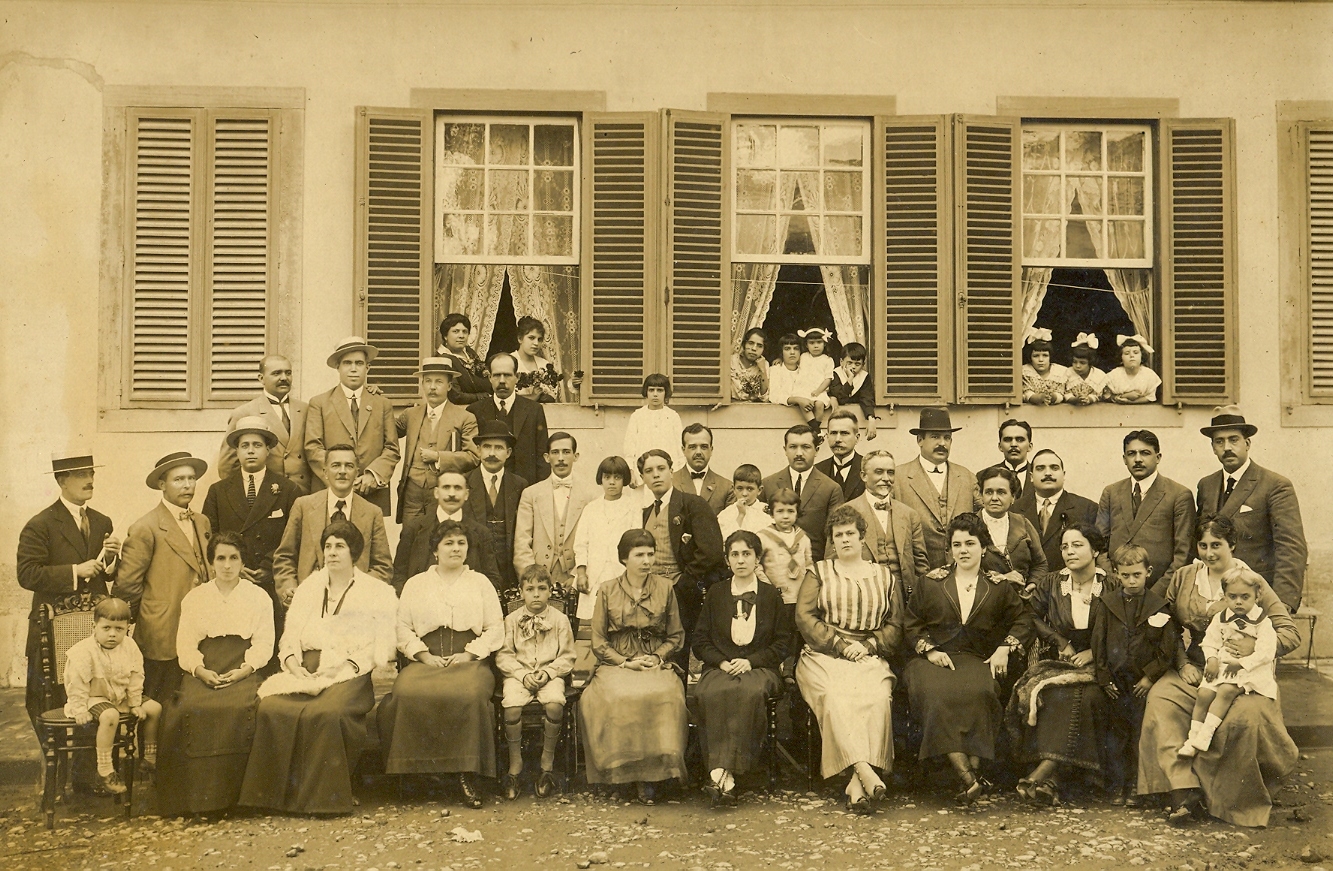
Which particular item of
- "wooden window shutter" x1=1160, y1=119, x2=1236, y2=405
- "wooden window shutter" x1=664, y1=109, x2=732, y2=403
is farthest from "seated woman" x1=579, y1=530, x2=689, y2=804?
"wooden window shutter" x1=1160, y1=119, x2=1236, y2=405

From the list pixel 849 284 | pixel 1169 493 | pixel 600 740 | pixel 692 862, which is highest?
pixel 849 284

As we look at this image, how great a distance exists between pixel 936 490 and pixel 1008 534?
49 cm

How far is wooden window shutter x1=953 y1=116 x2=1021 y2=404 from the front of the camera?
6.68m

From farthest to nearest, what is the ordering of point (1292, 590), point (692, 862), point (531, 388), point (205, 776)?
1. point (531, 388)
2. point (1292, 590)
3. point (205, 776)
4. point (692, 862)

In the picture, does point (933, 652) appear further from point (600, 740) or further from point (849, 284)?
point (849, 284)

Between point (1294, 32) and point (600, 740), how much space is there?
5.45 meters

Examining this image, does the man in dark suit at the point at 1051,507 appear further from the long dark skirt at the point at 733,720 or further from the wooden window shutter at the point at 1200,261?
the long dark skirt at the point at 733,720

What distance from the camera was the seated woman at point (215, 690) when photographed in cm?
481

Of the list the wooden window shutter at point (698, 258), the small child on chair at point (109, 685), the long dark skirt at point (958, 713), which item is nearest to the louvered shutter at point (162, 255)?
the small child on chair at point (109, 685)

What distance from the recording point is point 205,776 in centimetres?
481

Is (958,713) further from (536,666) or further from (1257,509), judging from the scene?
(1257,509)

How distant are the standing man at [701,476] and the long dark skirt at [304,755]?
6.57 ft

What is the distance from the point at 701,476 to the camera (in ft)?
19.9

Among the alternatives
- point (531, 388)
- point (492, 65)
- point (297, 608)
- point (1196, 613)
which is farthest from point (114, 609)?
point (1196, 613)
